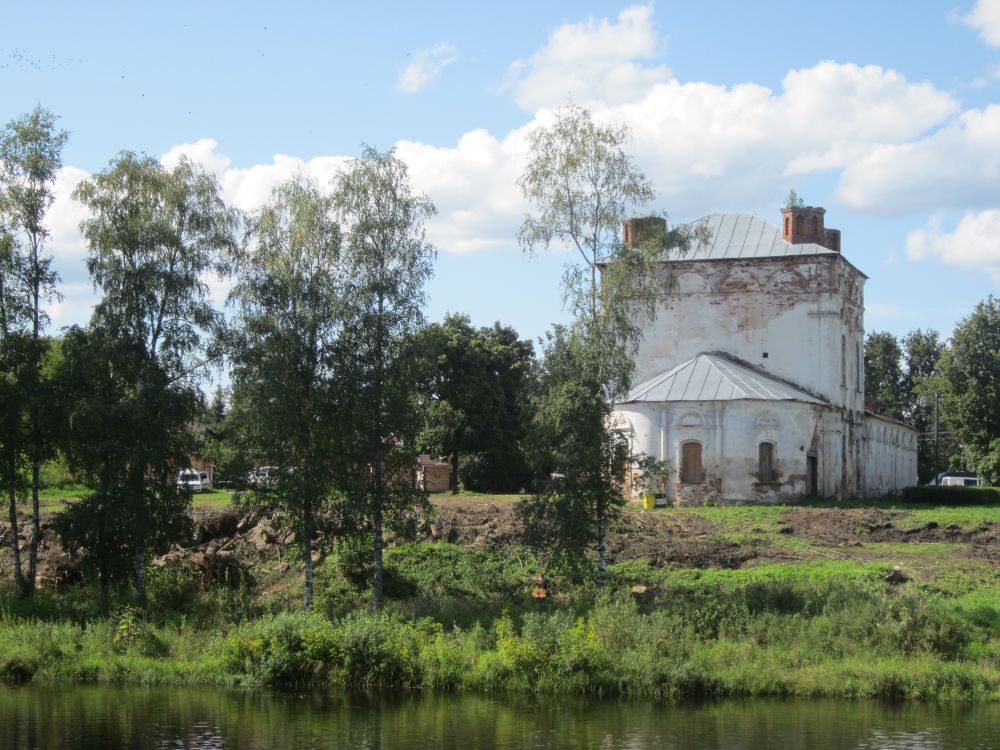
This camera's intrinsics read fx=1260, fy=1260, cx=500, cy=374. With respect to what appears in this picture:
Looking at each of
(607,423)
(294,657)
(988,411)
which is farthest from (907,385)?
Result: (294,657)

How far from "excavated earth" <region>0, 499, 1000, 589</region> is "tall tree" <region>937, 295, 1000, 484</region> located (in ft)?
89.7

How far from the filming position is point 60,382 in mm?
30688

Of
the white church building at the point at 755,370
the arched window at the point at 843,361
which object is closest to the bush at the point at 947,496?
the white church building at the point at 755,370

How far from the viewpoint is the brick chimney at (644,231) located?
98.4ft

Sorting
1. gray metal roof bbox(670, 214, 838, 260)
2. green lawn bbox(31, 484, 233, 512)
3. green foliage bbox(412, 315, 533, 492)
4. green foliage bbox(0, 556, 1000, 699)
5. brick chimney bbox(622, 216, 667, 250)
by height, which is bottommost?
green foliage bbox(0, 556, 1000, 699)

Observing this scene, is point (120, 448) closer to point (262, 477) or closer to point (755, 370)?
point (262, 477)

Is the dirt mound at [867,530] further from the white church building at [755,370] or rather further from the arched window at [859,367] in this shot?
the arched window at [859,367]

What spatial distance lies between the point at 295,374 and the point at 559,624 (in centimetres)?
867

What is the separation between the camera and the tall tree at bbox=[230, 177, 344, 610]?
2898 centimetres

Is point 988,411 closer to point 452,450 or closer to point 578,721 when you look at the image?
point 452,450

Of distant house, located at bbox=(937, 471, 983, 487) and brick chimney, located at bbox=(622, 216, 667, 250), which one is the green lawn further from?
distant house, located at bbox=(937, 471, 983, 487)

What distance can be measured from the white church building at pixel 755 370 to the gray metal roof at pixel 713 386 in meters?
0.05

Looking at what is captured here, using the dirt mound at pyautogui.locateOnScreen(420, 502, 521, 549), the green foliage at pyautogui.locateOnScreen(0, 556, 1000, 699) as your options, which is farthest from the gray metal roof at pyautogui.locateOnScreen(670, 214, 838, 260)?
the green foliage at pyautogui.locateOnScreen(0, 556, 1000, 699)

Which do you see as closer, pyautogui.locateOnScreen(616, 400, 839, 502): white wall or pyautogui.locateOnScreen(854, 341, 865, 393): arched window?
pyautogui.locateOnScreen(616, 400, 839, 502): white wall
